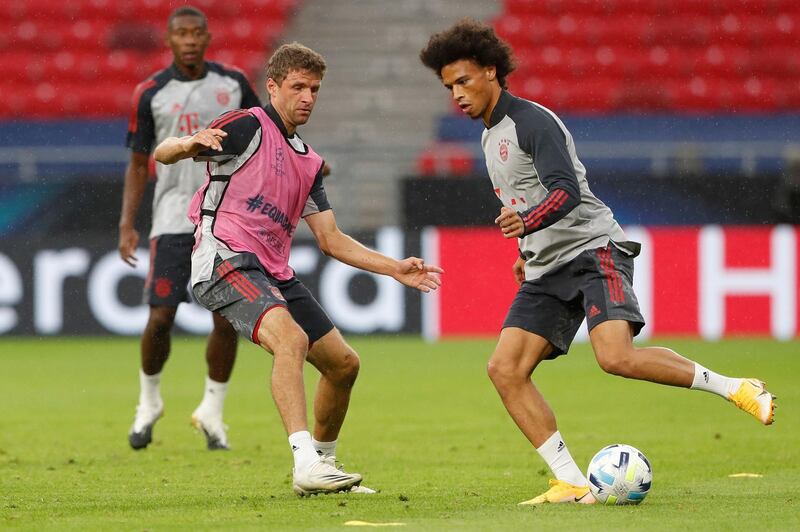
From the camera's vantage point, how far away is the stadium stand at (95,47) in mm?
20875

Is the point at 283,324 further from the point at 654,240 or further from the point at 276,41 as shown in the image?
the point at 276,41

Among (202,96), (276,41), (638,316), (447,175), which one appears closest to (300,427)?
(638,316)

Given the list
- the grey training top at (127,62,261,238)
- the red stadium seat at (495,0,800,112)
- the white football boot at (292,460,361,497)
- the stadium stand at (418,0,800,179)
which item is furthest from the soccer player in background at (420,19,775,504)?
the red stadium seat at (495,0,800,112)

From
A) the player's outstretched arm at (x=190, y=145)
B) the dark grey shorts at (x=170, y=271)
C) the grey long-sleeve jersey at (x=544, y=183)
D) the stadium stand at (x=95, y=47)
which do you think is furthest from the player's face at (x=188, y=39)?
the stadium stand at (x=95, y=47)

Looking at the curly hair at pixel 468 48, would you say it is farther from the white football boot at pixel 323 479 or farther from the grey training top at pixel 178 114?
the grey training top at pixel 178 114

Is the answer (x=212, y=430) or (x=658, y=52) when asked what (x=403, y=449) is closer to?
(x=212, y=430)

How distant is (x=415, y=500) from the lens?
6336mm

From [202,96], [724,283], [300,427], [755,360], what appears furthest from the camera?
[724,283]

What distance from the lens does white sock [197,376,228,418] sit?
866 cm

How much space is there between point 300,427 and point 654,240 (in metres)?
10.0

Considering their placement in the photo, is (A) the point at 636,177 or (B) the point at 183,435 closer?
(B) the point at 183,435

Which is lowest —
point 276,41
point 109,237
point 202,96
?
point 109,237

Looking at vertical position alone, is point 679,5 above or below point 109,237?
above

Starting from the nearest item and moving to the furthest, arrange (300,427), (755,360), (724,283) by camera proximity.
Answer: (300,427) → (755,360) → (724,283)
